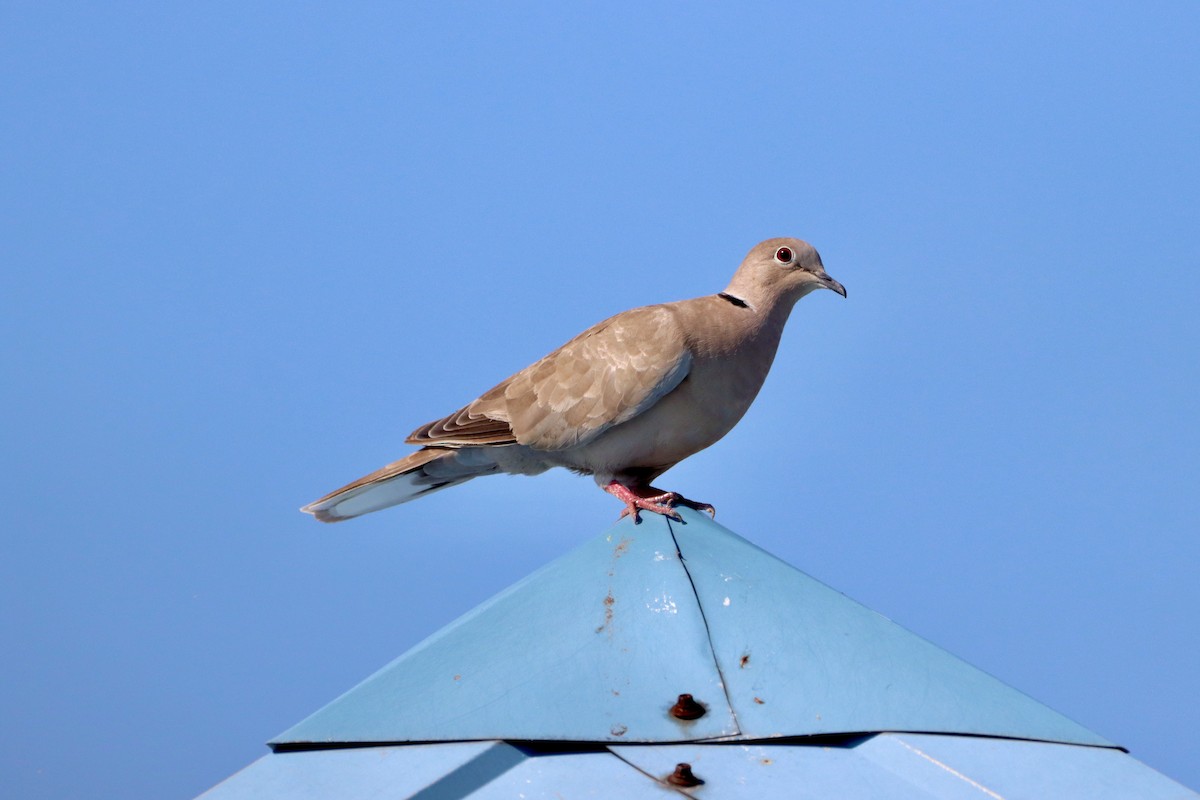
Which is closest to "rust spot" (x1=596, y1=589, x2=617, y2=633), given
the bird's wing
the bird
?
the bird

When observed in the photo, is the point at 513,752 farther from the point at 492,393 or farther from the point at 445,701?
the point at 492,393

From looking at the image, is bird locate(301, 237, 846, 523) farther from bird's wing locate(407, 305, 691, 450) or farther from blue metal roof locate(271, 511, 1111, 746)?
blue metal roof locate(271, 511, 1111, 746)

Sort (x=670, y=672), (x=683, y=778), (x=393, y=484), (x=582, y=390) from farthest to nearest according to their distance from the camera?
(x=393, y=484) < (x=582, y=390) < (x=670, y=672) < (x=683, y=778)

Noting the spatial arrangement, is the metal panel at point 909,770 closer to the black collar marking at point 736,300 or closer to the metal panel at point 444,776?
the metal panel at point 444,776

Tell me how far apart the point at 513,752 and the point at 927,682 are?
3.46 ft

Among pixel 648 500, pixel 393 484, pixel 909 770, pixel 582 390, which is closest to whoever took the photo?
pixel 909 770

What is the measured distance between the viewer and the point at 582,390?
5.26 meters

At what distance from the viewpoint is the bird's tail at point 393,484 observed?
18.2 ft

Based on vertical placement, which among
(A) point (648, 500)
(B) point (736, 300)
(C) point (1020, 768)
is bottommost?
(C) point (1020, 768)

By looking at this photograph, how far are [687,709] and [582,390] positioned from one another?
243cm

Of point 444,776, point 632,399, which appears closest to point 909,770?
point 444,776

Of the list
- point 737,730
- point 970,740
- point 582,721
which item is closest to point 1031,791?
point 970,740

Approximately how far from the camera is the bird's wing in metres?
5.07

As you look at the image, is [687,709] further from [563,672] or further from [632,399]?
[632,399]
